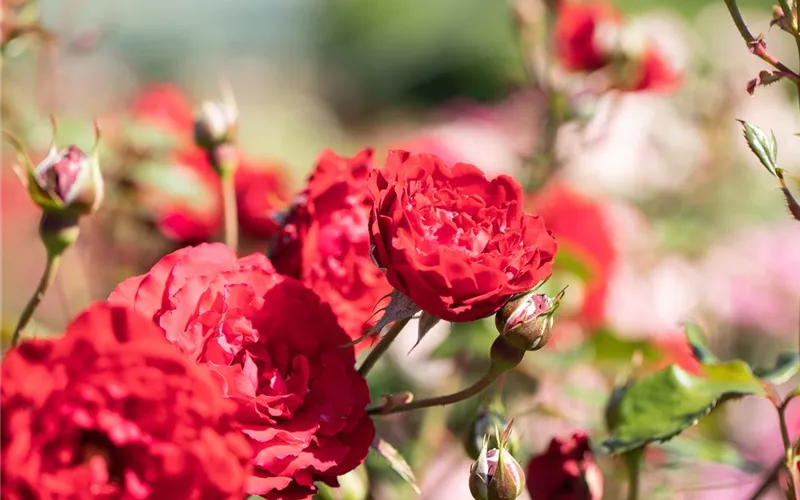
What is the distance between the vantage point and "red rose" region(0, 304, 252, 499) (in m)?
0.38

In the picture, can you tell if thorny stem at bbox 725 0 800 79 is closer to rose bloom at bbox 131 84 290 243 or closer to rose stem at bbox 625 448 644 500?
rose stem at bbox 625 448 644 500

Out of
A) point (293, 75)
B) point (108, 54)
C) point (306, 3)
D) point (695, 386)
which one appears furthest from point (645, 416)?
point (306, 3)

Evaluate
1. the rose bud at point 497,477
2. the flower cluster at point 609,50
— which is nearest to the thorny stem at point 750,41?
the rose bud at point 497,477

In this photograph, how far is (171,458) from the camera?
382 mm

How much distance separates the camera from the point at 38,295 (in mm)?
571

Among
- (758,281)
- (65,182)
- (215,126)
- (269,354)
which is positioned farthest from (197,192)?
(758,281)

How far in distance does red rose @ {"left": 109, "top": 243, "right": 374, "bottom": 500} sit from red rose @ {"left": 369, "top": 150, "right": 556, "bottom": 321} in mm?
55

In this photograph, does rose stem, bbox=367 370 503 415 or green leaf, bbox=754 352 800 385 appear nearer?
rose stem, bbox=367 370 503 415

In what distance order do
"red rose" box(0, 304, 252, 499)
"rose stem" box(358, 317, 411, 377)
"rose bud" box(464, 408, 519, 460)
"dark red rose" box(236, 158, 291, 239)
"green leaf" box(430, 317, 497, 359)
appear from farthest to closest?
"dark red rose" box(236, 158, 291, 239)
"green leaf" box(430, 317, 497, 359)
"rose bud" box(464, 408, 519, 460)
"rose stem" box(358, 317, 411, 377)
"red rose" box(0, 304, 252, 499)

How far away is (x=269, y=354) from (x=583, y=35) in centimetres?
84

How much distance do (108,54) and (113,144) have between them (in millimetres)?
4125

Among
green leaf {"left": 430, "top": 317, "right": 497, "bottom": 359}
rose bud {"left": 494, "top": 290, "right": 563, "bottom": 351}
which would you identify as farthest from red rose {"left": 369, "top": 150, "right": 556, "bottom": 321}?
green leaf {"left": 430, "top": 317, "right": 497, "bottom": 359}

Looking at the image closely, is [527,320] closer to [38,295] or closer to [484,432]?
[484,432]

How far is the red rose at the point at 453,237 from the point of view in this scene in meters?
0.46
